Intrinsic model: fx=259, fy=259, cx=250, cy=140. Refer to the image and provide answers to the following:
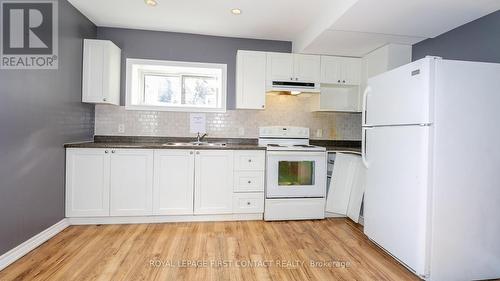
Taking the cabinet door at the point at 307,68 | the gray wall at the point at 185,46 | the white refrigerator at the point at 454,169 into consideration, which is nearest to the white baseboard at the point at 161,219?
the gray wall at the point at 185,46

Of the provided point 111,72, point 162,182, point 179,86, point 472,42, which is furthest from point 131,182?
point 472,42

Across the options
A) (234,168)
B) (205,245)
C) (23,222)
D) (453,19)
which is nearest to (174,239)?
(205,245)

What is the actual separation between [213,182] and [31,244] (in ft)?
5.71

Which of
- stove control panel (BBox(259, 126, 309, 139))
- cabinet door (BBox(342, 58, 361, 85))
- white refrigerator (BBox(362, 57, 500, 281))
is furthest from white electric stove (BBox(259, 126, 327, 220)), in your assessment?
white refrigerator (BBox(362, 57, 500, 281))

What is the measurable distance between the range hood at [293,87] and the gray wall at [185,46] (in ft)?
1.88

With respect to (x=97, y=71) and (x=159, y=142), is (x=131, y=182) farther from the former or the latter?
(x=97, y=71)

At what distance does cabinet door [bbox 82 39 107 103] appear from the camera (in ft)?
10.1

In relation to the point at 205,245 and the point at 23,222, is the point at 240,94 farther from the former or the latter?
the point at 23,222

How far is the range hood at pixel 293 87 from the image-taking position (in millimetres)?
3406

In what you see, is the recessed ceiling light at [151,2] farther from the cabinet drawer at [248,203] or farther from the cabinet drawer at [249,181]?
the cabinet drawer at [248,203]

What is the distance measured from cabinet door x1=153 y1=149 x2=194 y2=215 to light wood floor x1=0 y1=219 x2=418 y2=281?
20 centimetres

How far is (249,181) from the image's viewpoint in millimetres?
3146

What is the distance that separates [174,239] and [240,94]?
192 centimetres

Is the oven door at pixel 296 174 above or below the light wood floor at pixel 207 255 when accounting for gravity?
above
